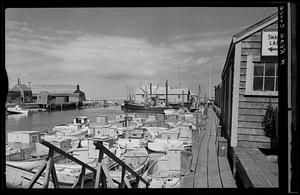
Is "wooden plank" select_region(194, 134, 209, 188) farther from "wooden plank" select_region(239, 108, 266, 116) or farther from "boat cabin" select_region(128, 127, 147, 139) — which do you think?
"boat cabin" select_region(128, 127, 147, 139)

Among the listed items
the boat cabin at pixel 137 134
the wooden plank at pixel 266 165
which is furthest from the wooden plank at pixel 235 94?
the boat cabin at pixel 137 134

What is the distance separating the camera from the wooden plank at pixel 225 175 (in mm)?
3274

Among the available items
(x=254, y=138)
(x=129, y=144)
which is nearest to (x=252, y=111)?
(x=254, y=138)

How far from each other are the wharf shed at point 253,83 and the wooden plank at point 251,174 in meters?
1.01

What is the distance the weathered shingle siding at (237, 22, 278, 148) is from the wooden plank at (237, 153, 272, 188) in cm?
99

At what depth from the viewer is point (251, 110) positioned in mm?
4609

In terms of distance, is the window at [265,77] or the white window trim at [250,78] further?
the white window trim at [250,78]

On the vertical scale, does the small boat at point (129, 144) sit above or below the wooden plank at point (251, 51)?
below

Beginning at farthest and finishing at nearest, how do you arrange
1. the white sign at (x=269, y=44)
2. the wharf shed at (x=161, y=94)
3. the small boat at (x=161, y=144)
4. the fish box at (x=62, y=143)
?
the wharf shed at (x=161, y=94), the small boat at (x=161, y=144), the fish box at (x=62, y=143), the white sign at (x=269, y=44)

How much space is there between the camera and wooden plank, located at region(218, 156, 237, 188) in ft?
10.7

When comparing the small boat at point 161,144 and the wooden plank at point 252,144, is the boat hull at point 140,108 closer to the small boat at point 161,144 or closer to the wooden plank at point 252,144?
the small boat at point 161,144

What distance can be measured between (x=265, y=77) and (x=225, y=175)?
6.61ft
